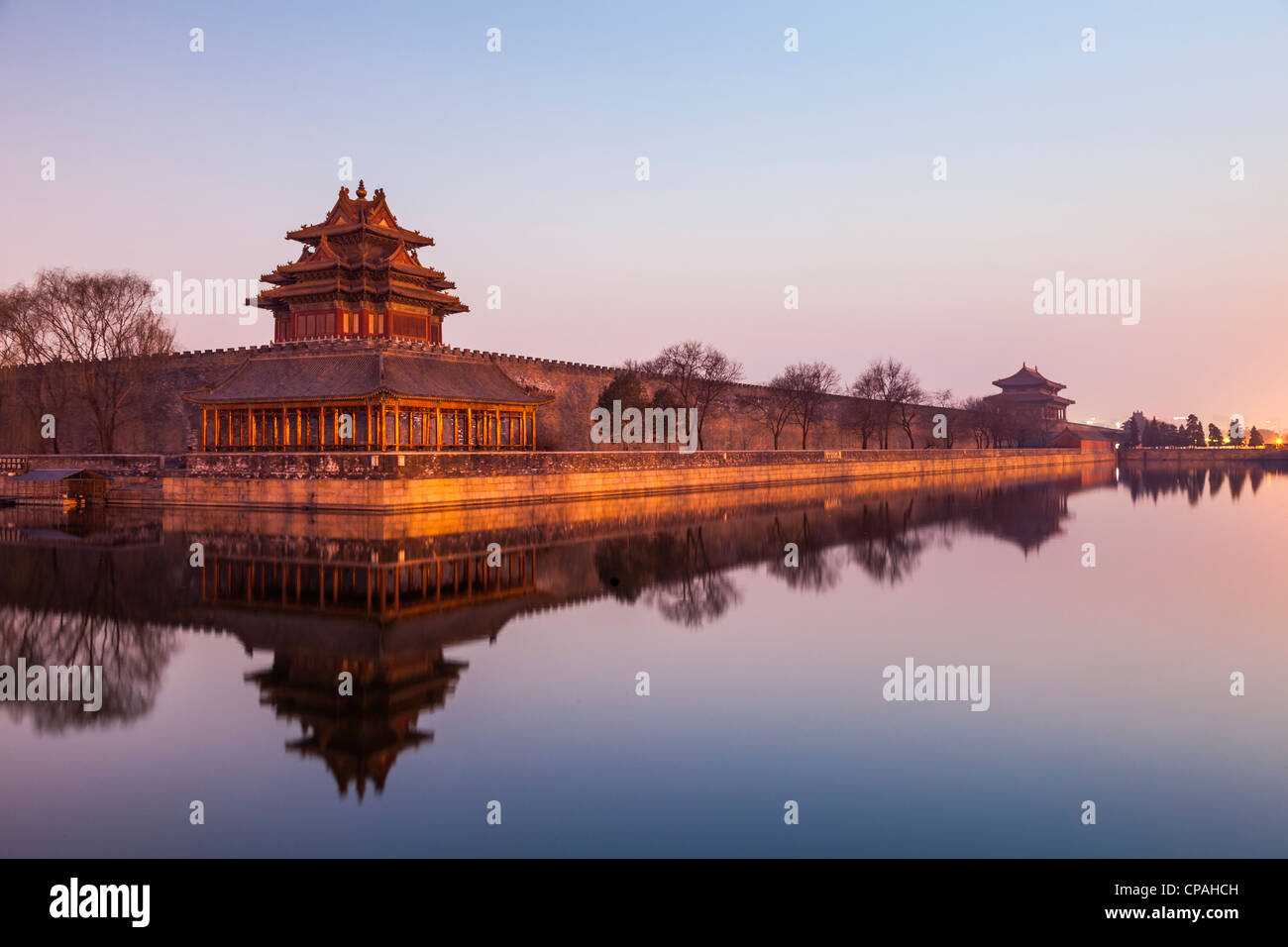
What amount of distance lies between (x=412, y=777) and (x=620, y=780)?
130cm

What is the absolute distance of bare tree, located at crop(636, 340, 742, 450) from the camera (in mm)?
45094

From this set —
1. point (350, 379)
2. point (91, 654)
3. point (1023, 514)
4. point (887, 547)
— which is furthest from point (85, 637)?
point (1023, 514)

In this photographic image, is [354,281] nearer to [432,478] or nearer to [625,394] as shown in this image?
[432,478]

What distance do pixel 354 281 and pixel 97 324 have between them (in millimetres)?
10748

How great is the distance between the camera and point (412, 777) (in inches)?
212

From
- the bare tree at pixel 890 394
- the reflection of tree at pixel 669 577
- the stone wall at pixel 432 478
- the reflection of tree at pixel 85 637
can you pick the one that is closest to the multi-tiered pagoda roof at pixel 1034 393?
the bare tree at pixel 890 394

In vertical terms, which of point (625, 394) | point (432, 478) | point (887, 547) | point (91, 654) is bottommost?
point (91, 654)

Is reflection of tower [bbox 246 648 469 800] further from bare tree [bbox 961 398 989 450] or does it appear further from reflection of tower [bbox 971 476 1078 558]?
bare tree [bbox 961 398 989 450]

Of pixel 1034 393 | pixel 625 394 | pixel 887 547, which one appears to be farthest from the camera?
pixel 1034 393

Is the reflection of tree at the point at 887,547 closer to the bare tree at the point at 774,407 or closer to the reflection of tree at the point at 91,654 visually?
the reflection of tree at the point at 91,654

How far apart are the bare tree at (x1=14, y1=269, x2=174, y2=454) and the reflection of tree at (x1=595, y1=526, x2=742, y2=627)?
26.3 m

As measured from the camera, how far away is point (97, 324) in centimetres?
3338

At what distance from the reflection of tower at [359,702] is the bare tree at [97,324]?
1232 inches
